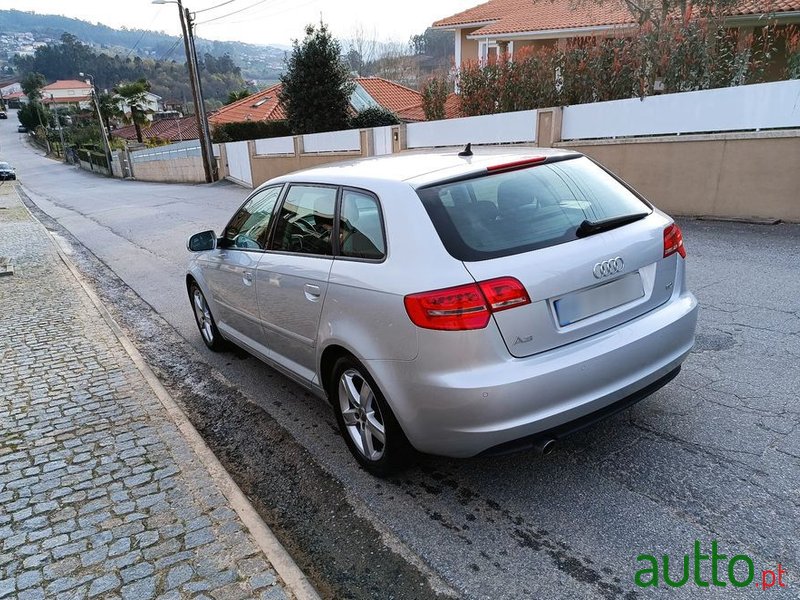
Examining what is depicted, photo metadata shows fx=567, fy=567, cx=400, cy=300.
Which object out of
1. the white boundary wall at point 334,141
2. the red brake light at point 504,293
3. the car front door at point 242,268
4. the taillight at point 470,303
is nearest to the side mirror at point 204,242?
the car front door at point 242,268

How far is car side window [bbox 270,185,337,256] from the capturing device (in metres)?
3.40

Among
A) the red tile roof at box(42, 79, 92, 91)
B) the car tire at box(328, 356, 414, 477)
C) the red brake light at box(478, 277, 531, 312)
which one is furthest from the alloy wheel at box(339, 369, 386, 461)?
the red tile roof at box(42, 79, 92, 91)

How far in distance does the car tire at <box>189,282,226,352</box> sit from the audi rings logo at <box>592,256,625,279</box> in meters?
3.58

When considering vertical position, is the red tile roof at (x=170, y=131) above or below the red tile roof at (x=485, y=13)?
below

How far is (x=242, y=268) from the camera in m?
4.20

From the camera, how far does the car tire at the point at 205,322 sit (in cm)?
532

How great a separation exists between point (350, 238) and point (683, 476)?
7.07 ft

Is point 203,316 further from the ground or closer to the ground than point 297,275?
closer to the ground

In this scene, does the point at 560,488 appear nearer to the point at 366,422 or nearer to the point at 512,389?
the point at 512,389

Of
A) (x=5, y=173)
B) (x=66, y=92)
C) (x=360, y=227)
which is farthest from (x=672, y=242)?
(x=66, y=92)

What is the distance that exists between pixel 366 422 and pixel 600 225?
1.63 m

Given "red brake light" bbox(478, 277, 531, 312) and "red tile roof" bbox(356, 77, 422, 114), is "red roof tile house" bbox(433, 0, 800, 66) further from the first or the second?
"red brake light" bbox(478, 277, 531, 312)

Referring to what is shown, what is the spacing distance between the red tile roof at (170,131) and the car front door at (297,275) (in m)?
54.2

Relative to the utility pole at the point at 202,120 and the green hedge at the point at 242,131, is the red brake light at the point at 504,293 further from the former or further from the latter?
the green hedge at the point at 242,131
